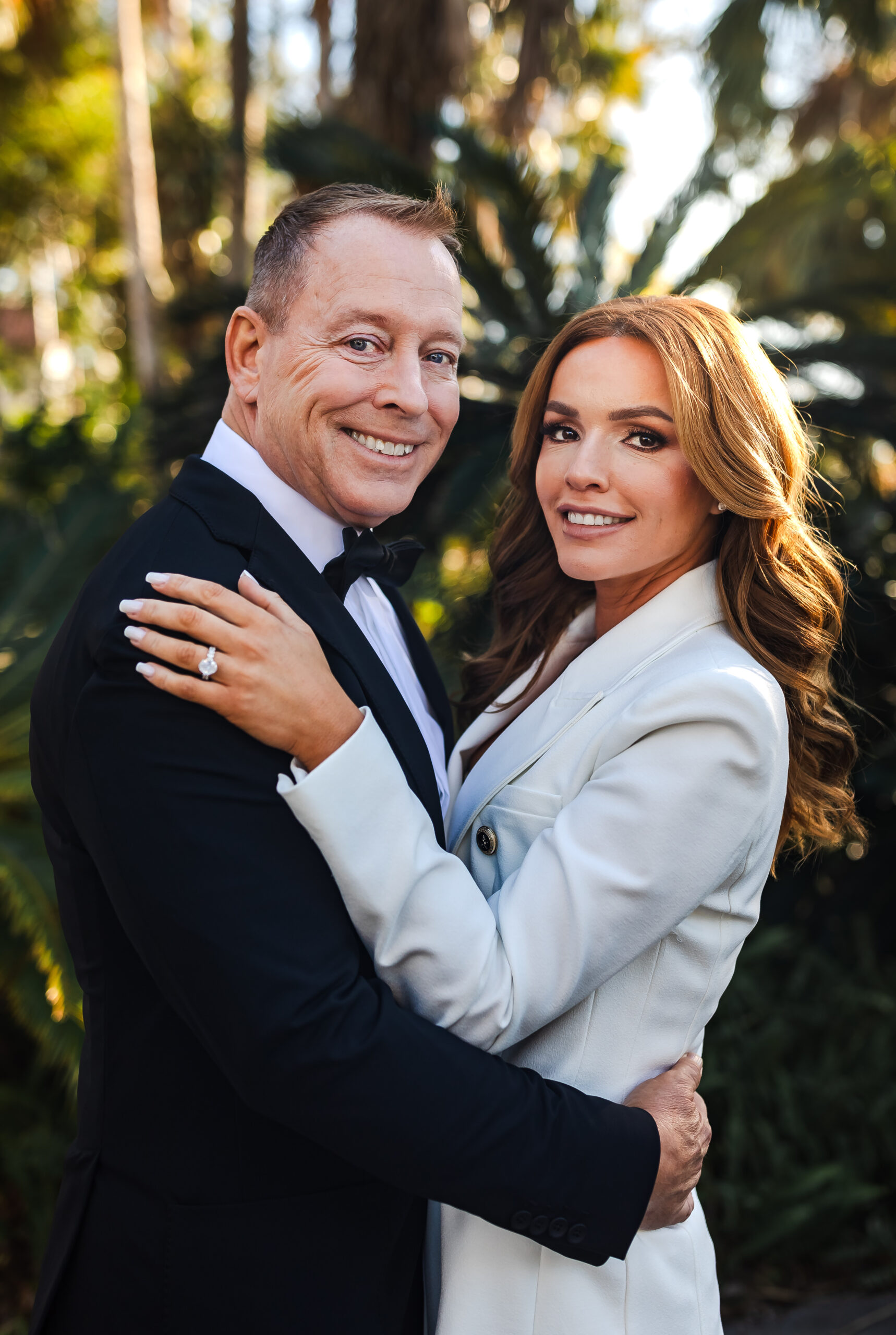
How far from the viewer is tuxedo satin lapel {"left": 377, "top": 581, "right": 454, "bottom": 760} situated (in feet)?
7.38

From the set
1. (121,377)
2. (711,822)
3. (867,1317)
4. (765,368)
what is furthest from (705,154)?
(121,377)

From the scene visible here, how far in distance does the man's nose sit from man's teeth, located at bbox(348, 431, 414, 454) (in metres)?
0.06

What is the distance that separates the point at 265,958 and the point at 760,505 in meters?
1.13

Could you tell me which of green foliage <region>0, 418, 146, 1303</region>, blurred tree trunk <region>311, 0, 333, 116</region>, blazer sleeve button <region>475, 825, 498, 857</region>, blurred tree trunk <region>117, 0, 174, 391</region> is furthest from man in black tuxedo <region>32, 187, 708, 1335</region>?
blurred tree trunk <region>117, 0, 174, 391</region>

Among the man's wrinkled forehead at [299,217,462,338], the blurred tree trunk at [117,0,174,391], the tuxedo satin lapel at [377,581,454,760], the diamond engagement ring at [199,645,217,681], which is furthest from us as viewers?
the blurred tree trunk at [117,0,174,391]

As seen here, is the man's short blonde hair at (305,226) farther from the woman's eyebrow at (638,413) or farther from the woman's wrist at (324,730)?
the woman's wrist at (324,730)

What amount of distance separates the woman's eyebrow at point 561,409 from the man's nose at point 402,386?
13.8 inches

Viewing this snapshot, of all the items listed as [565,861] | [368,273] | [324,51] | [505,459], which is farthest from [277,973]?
[324,51]

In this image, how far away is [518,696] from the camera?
6.85ft

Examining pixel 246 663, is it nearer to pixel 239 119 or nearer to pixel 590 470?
pixel 590 470

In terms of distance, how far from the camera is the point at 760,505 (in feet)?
5.65

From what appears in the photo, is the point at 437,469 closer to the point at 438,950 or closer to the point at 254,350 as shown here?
the point at 254,350

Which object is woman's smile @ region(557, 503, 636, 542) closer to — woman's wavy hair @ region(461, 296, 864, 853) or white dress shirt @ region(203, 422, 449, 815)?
woman's wavy hair @ region(461, 296, 864, 853)

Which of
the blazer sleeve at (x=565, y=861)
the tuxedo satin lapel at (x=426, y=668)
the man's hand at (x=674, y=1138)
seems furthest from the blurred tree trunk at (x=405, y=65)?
the man's hand at (x=674, y=1138)
